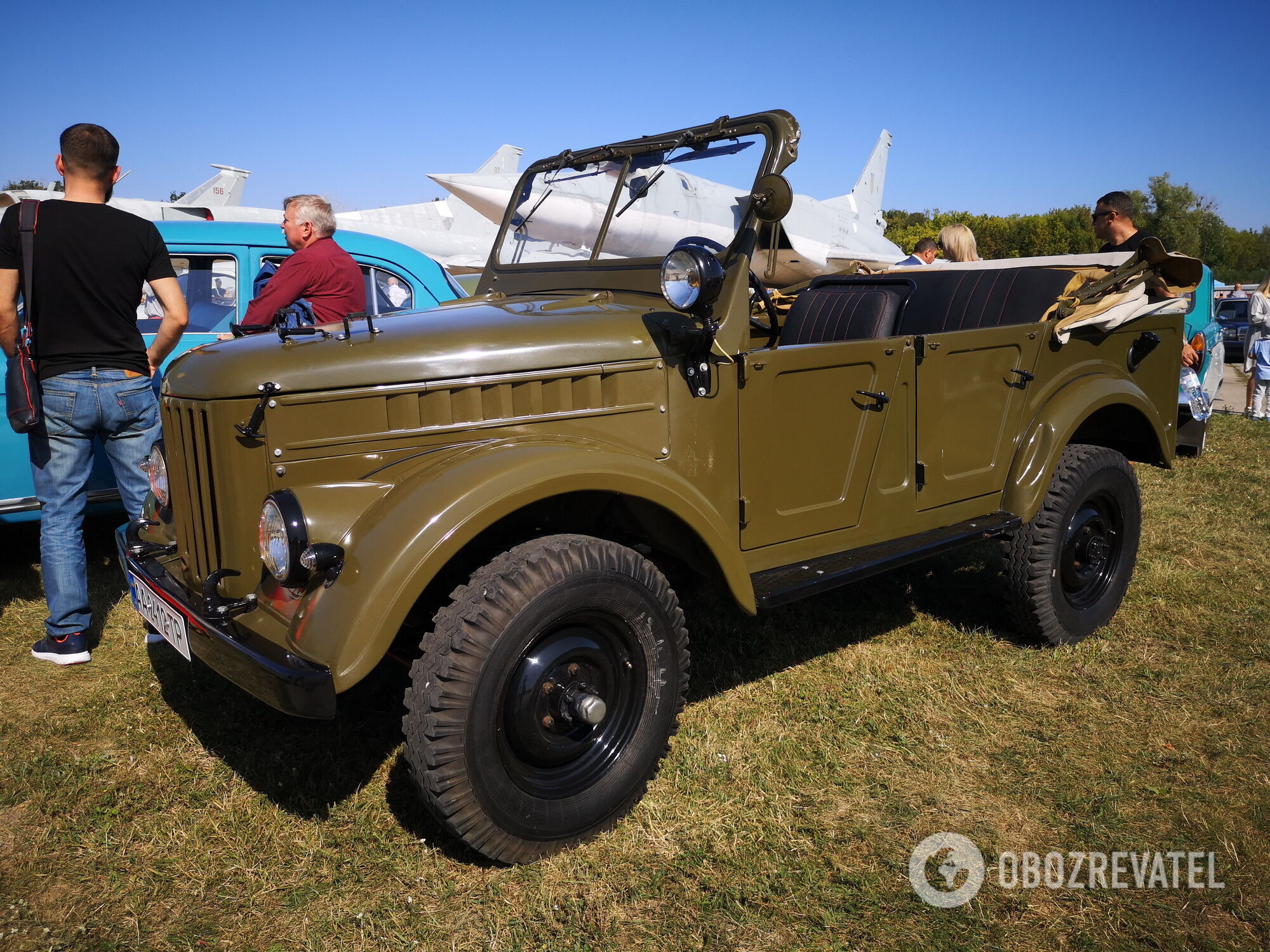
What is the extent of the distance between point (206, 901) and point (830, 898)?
5.42ft

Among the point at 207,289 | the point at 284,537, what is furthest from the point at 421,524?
the point at 207,289

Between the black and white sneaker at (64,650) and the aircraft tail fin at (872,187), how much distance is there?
22432 millimetres

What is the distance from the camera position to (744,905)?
7.75ft

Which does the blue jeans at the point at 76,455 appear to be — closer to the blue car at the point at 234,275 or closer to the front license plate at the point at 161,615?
the front license plate at the point at 161,615

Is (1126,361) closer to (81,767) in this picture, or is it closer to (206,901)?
(206,901)

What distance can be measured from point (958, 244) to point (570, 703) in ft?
16.7

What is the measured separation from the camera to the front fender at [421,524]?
6.91 ft

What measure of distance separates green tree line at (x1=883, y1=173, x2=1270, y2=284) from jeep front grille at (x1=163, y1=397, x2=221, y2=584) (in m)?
47.2

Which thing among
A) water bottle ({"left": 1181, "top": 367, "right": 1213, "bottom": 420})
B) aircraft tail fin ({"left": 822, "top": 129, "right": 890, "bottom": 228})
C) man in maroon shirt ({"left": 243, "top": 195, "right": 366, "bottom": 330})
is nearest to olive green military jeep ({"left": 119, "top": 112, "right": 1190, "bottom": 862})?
man in maroon shirt ({"left": 243, "top": 195, "right": 366, "bottom": 330})

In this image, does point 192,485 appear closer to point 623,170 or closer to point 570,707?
point 570,707

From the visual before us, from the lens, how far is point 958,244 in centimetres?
629

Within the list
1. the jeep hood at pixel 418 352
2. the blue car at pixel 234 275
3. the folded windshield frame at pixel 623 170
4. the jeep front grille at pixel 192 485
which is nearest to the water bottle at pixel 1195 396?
the folded windshield frame at pixel 623 170

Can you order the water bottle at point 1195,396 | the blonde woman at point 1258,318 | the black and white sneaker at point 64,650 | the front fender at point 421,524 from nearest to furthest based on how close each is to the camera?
the front fender at point 421,524 → the black and white sneaker at point 64,650 → the water bottle at point 1195,396 → the blonde woman at point 1258,318

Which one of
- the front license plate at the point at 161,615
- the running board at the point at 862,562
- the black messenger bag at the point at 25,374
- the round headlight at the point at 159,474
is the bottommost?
the running board at the point at 862,562
